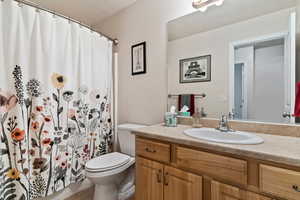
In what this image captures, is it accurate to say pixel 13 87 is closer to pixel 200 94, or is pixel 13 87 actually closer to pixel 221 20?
pixel 200 94

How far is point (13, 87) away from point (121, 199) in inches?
58.9

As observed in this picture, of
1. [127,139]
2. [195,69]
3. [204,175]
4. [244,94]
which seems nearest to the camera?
[204,175]

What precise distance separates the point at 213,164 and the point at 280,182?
294 mm

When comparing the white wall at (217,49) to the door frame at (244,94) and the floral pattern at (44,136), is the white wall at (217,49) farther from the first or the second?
the floral pattern at (44,136)

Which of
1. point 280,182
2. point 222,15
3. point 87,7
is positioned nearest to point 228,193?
point 280,182

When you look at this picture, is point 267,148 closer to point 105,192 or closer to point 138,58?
point 105,192

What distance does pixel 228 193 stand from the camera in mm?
816

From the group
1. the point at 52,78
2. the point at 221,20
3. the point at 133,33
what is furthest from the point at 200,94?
the point at 52,78

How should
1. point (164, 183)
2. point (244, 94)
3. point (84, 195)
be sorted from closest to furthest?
point (164, 183) < point (244, 94) < point (84, 195)

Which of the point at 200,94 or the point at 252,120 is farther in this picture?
the point at 200,94

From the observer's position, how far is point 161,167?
3.61 feet

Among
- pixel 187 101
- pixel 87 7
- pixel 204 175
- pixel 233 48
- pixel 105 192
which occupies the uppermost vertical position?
pixel 87 7

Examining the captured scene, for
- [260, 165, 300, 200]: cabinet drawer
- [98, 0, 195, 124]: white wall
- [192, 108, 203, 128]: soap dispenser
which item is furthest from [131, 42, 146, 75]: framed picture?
[260, 165, 300, 200]: cabinet drawer

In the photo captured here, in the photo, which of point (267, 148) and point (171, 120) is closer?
point (267, 148)
